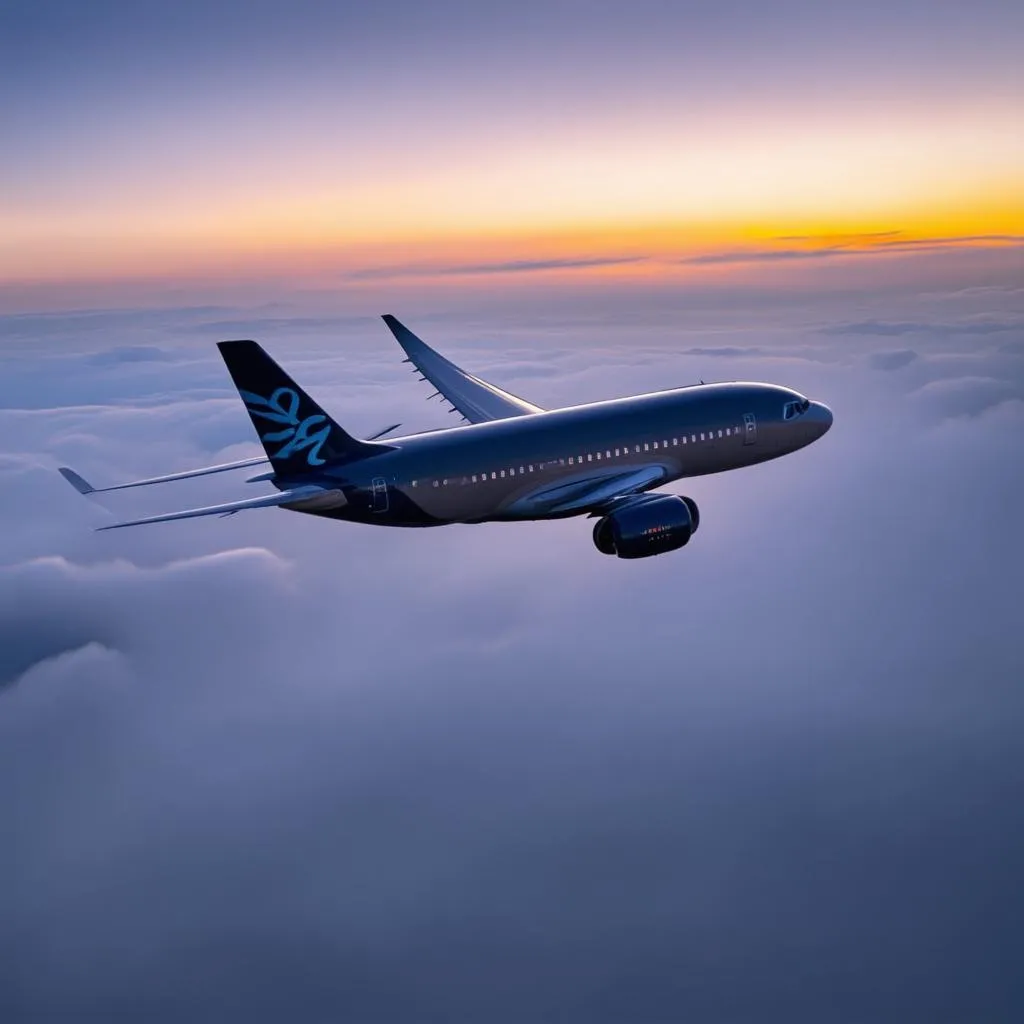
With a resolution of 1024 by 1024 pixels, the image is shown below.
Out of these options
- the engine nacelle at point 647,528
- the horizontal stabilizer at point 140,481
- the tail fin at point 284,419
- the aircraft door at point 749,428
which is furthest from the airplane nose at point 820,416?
the horizontal stabilizer at point 140,481

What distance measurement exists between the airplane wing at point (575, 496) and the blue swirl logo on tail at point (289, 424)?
→ 1116 cm

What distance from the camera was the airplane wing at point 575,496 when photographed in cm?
5203

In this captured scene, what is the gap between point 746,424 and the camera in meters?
58.7

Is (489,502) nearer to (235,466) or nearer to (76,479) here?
(235,466)

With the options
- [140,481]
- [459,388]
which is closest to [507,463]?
[459,388]

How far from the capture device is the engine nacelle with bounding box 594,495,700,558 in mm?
49656

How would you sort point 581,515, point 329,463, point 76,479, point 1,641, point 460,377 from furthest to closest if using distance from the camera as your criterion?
point 1,641
point 460,377
point 581,515
point 329,463
point 76,479

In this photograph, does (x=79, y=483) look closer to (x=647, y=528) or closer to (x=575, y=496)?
(x=575, y=496)

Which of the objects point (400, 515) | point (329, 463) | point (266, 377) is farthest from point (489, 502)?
point (266, 377)

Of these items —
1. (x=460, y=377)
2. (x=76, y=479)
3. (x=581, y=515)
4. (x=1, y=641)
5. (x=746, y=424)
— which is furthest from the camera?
(x=1, y=641)

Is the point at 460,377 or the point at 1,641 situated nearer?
the point at 460,377

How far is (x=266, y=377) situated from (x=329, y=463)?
5.66 m

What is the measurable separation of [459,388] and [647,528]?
24554 mm

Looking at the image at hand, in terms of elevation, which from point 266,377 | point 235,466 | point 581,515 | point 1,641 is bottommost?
point 1,641
